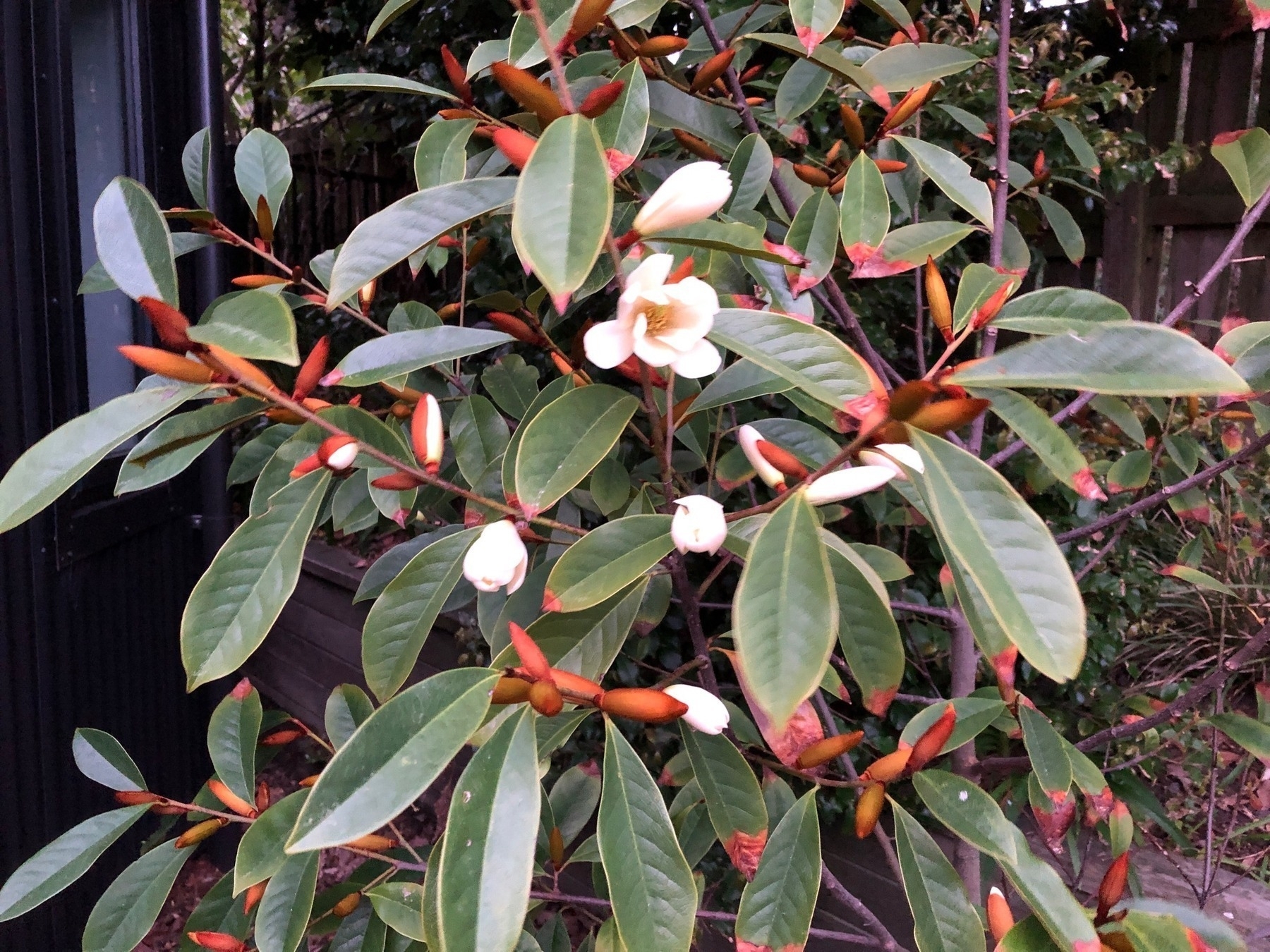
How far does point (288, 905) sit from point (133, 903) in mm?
196

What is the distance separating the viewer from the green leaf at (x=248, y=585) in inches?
17.3

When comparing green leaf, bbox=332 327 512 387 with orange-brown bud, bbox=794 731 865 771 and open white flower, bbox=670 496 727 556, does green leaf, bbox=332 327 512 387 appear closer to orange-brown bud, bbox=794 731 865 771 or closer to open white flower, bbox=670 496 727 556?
open white flower, bbox=670 496 727 556

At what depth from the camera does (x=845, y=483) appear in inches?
15.5

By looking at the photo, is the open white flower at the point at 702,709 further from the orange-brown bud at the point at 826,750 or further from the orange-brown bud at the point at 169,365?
the orange-brown bud at the point at 169,365

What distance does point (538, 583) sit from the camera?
66 centimetres

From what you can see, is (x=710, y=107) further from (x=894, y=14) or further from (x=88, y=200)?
(x=88, y=200)

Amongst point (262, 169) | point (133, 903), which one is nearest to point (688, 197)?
point (262, 169)

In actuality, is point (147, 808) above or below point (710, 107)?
below

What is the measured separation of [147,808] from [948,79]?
1.74 m

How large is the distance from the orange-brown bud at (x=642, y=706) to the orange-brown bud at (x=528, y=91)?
309mm

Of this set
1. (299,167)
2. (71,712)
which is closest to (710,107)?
(71,712)

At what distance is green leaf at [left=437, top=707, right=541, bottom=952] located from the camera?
1.12ft

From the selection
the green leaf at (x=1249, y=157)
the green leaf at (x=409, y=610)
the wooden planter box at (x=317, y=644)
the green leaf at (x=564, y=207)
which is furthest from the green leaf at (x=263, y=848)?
the wooden planter box at (x=317, y=644)

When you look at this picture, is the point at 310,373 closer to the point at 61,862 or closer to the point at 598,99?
the point at 598,99
